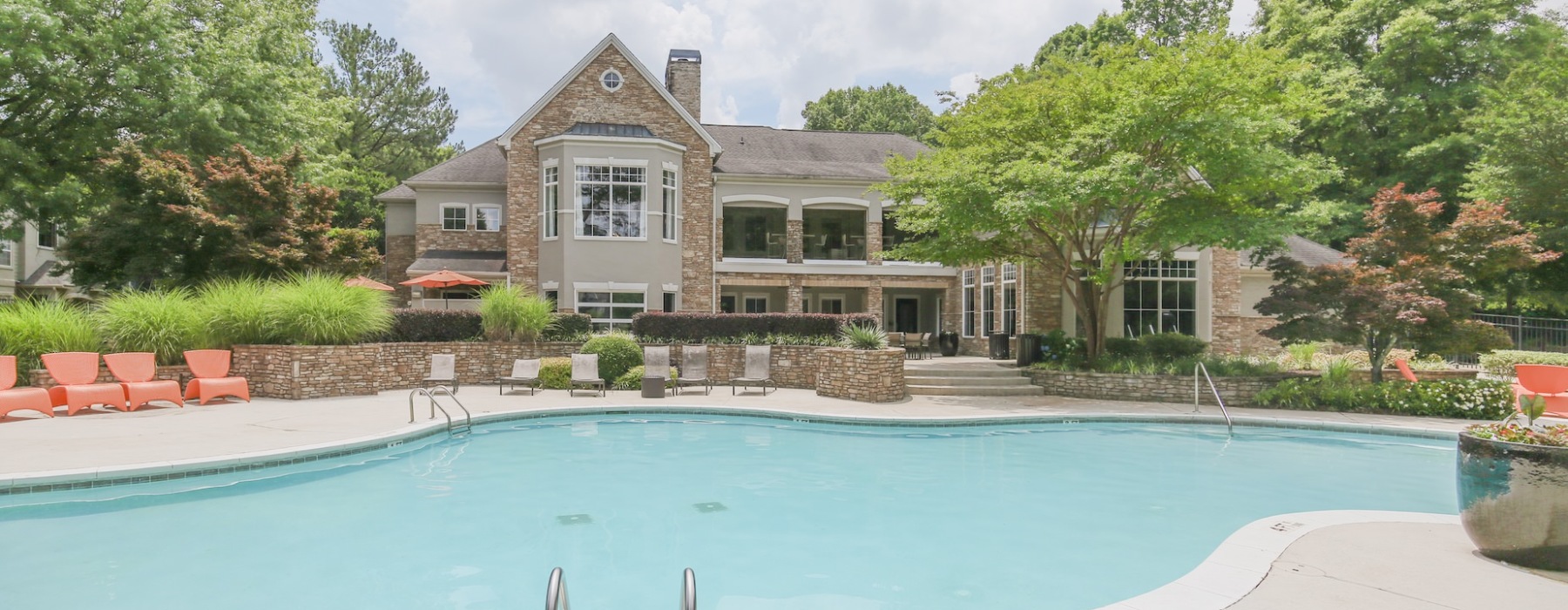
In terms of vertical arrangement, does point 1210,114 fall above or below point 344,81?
below

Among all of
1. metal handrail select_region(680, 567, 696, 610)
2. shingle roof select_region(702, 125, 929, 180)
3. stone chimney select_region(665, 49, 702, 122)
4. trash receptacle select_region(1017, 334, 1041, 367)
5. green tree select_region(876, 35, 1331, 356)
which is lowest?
metal handrail select_region(680, 567, 696, 610)

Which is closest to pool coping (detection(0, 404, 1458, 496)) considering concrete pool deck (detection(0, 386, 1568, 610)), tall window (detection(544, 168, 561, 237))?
concrete pool deck (detection(0, 386, 1568, 610))

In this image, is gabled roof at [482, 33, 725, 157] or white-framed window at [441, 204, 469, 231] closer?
gabled roof at [482, 33, 725, 157]

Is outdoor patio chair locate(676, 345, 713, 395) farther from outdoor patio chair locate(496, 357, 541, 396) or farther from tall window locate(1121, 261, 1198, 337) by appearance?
tall window locate(1121, 261, 1198, 337)

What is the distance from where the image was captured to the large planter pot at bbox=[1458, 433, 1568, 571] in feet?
14.3

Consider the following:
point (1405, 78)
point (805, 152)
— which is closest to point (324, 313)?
point (805, 152)

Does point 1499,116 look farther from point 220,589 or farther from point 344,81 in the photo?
point 344,81

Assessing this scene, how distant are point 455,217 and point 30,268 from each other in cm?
1982

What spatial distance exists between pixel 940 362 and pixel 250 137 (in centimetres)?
1957

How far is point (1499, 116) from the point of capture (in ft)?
75.8

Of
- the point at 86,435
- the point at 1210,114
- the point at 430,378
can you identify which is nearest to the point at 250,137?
the point at 430,378

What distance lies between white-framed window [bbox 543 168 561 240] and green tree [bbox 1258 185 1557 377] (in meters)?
17.1

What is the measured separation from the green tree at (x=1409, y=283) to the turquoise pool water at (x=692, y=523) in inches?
129

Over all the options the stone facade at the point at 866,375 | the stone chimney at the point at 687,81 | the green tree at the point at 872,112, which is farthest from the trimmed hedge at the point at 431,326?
the green tree at the point at 872,112
